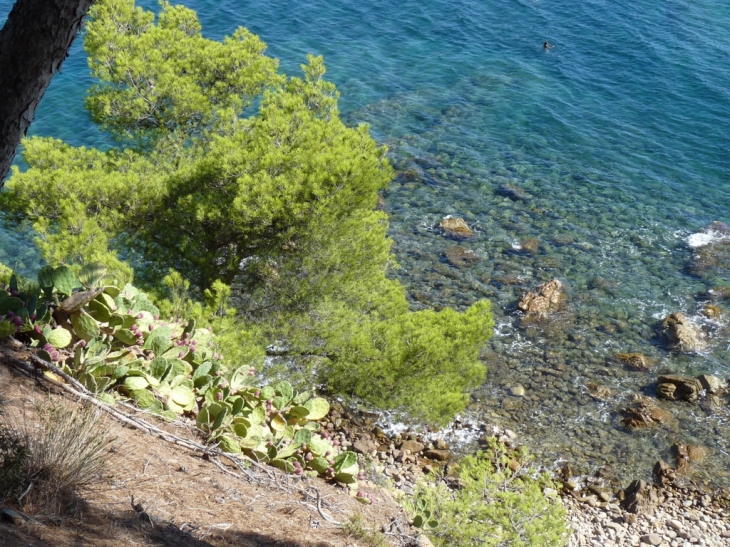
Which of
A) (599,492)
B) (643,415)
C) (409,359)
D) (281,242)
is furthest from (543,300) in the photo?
(281,242)

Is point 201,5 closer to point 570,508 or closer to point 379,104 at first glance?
point 379,104

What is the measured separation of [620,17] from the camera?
116 ft

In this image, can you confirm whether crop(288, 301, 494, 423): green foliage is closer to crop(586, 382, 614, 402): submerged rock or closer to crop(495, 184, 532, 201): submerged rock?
crop(586, 382, 614, 402): submerged rock

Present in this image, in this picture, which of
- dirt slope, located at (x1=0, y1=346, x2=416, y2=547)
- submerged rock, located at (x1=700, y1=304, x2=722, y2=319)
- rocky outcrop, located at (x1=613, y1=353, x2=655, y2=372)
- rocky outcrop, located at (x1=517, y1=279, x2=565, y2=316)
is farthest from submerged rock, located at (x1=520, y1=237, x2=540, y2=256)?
dirt slope, located at (x1=0, y1=346, x2=416, y2=547)

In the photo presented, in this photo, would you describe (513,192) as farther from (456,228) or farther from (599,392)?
(599,392)

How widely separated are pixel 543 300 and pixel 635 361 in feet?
8.82

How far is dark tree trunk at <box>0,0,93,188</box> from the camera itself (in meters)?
4.10

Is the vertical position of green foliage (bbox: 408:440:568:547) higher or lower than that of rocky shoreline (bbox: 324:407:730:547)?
higher

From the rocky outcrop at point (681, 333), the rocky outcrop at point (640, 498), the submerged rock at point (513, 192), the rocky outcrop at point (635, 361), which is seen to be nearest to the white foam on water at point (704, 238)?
the rocky outcrop at point (681, 333)

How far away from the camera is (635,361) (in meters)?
16.3

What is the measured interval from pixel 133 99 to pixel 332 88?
356cm

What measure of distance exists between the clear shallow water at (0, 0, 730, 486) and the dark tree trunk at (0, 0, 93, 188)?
475 inches

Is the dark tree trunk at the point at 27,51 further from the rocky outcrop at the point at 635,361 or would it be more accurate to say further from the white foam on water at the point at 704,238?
the white foam on water at the point at 704,238

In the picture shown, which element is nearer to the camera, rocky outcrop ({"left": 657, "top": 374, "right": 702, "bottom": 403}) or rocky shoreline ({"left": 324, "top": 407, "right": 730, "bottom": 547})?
rocky shoreline ({"left": 324, "top": 407, "right": 730, "bottom": 547})
